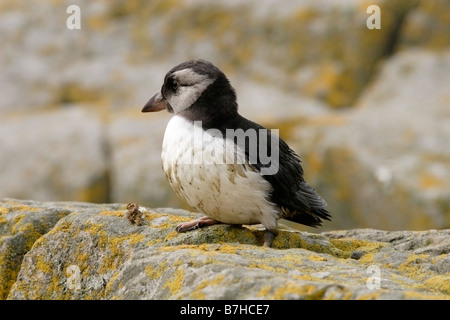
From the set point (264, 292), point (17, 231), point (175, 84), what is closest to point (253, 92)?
point (175, 84)

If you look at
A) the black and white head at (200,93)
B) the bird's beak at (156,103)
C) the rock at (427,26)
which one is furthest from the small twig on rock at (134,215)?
A: the rock at (427,26)

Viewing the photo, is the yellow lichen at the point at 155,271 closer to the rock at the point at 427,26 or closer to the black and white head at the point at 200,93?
the black and white head at the point at 200,93

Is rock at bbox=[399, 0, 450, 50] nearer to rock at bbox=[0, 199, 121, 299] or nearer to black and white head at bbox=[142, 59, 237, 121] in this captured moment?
black and white head at bbox=[142, 59, 237, 121]

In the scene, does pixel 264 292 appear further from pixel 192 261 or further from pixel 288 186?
pixel 288 186

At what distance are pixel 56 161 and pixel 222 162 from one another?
40.1ft

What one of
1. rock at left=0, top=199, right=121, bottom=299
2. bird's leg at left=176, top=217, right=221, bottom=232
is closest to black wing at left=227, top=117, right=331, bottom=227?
bird's leg at left=176, top=217, right=221, bottom=232

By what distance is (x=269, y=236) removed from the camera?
699 cm

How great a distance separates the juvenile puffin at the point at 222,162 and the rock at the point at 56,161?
1075 centimetres

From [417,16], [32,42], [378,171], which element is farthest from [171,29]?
[378,171]

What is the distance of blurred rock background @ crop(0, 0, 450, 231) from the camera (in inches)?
645

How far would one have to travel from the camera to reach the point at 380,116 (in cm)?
1856

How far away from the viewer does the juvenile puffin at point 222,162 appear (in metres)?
6.80

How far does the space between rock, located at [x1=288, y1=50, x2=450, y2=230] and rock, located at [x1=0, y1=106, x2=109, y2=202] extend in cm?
435

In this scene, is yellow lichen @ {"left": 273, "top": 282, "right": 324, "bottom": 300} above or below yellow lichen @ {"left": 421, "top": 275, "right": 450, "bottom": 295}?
above
